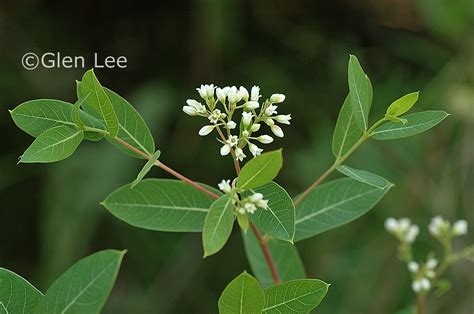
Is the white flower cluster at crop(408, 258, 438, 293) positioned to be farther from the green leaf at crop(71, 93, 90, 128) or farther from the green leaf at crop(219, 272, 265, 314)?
the green leaf at crop(71, 93, 90, 128)

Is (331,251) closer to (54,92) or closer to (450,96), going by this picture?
(450,96)

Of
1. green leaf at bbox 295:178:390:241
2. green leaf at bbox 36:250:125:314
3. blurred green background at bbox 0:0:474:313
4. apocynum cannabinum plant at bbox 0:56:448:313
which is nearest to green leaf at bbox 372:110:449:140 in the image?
apocynum cannabinum plant at bbox 0:56:448:313

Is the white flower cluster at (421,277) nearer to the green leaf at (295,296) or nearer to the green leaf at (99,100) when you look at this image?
the green leaf at (295,296)

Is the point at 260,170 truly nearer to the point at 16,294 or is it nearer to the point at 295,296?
the point at 295,296

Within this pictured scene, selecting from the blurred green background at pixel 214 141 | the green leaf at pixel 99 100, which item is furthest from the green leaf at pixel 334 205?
the blurred green background at pixel 214 141

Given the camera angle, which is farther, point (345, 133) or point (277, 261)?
point (277, 261)

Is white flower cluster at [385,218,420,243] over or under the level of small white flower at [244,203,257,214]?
under

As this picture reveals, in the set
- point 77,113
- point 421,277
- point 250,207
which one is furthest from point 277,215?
point 421,277
